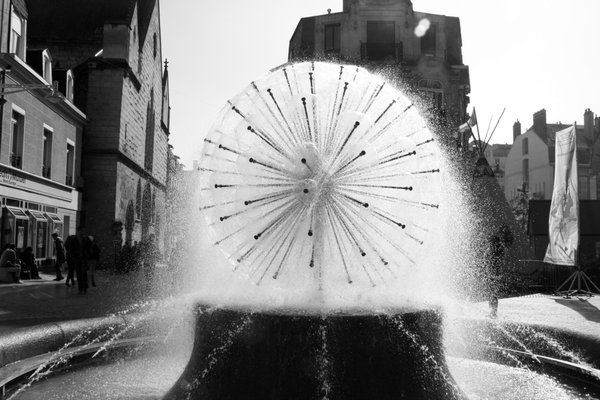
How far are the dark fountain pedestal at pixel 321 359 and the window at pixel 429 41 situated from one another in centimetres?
3516

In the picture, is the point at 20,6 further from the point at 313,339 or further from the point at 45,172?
the point at 313,339

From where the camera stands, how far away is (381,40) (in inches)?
1457

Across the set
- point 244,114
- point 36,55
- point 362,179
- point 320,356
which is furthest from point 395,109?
point 36,55

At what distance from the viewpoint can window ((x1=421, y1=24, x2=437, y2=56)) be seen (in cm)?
3691

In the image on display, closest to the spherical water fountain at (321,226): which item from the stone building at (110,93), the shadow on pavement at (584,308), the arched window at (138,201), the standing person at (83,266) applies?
the shadow on pavement at (584,308)

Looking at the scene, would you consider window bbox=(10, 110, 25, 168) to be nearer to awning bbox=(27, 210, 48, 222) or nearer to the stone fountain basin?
awning bbox=(27, 210, 48, 222)

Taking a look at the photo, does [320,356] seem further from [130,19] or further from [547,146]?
[547,146]

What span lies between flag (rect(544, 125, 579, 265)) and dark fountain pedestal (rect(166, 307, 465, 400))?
536 inches

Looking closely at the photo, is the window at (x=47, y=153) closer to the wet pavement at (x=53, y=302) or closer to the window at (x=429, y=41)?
the wet pavement at (x=53, y=302)

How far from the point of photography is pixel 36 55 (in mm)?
24922

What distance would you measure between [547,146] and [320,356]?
63.5m

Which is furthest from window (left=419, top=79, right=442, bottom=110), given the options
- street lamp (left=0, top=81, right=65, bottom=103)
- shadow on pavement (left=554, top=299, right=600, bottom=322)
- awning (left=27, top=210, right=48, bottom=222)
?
awning (left=27, top=210, right=48, bottom=222)

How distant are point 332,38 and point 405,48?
5.37 metres

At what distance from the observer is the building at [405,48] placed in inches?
1421
